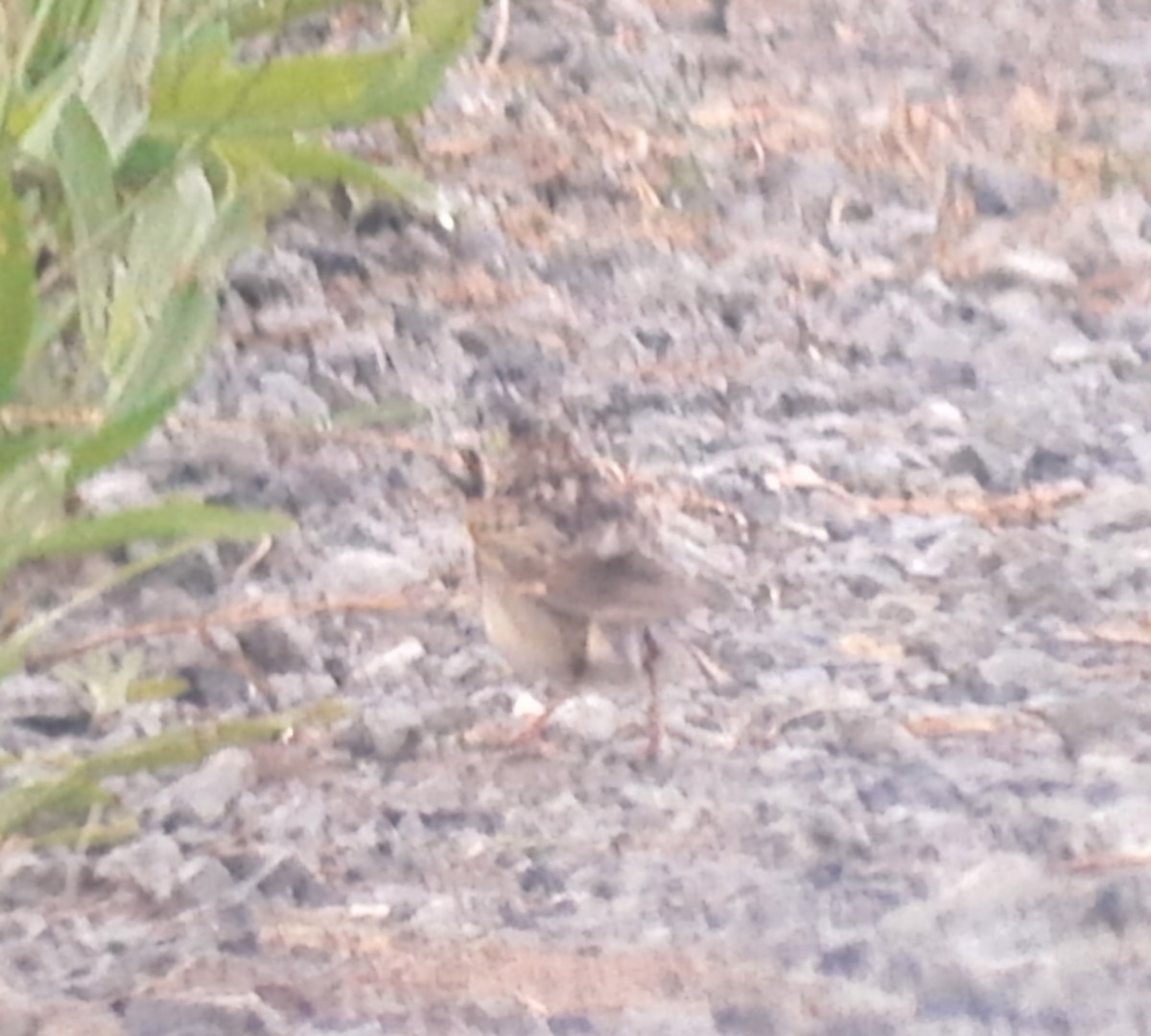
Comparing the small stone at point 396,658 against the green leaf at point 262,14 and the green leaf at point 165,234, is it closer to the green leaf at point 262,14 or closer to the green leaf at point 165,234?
the green leaf at point 165,234

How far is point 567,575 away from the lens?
0.81m

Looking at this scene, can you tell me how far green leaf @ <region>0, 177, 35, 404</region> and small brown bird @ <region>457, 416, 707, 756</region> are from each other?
10.7 inches

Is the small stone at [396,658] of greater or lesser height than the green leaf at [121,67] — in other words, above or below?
below

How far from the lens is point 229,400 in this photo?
0.91 meters

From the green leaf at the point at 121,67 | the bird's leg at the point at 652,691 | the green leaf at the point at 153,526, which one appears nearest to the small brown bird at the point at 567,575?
the bird's leg at the point at 652,691

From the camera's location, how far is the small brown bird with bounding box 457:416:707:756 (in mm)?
799

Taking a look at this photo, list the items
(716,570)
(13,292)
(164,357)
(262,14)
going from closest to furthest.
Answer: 1. (13,292)
2. (164,357)
3. (716,570)
4. (262,14)

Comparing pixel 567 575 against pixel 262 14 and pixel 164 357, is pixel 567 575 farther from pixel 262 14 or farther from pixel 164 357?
pixel 262 14

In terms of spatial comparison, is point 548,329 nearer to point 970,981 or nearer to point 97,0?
point 97,0

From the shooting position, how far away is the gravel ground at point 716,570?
0.69m

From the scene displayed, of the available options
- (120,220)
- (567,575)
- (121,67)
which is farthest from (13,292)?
(567,575)

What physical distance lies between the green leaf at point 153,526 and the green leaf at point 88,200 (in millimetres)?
95

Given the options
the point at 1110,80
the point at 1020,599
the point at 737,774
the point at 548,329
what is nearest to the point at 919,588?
the point at 1020,599

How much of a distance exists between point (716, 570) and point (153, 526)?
30cm
